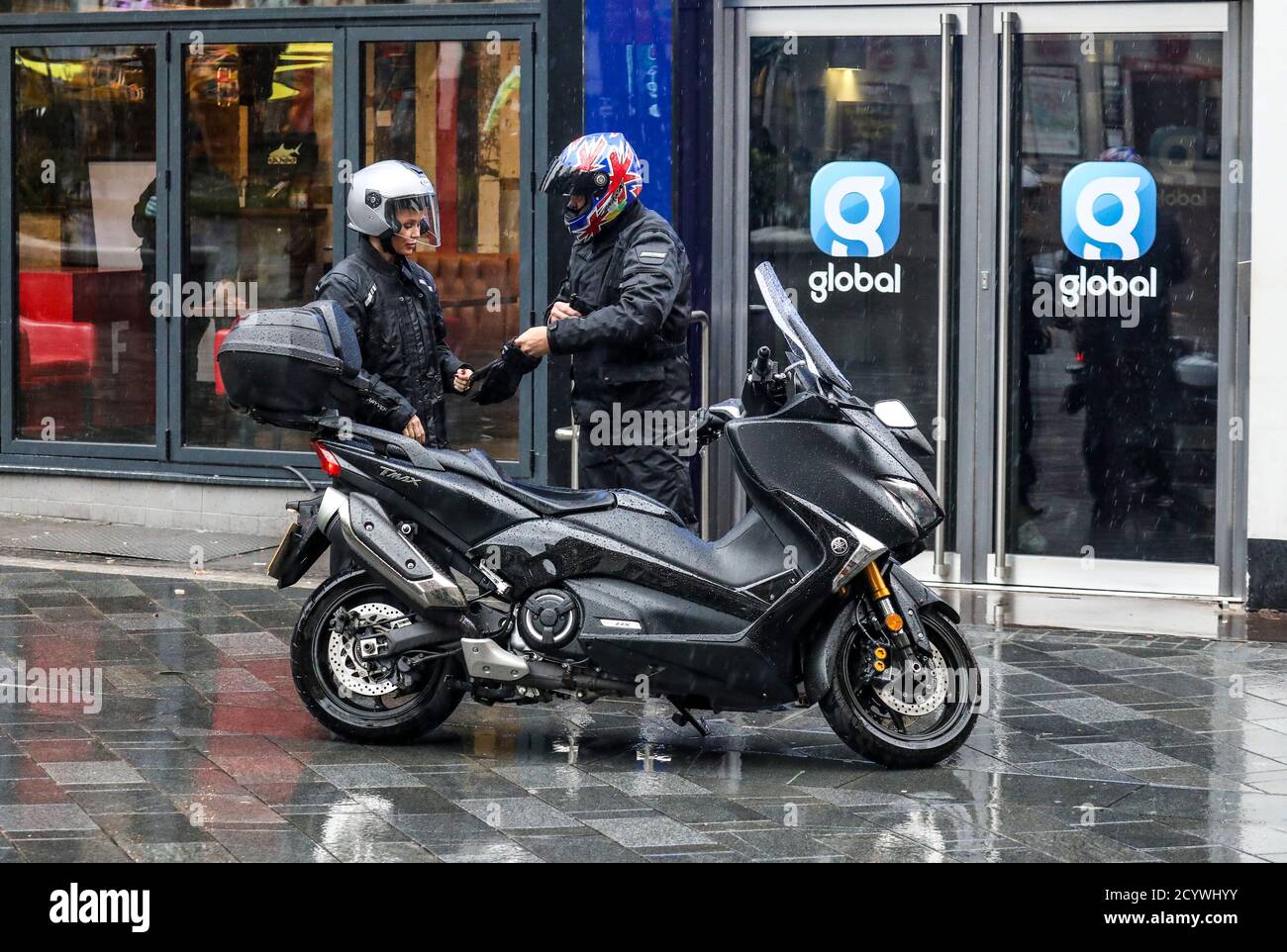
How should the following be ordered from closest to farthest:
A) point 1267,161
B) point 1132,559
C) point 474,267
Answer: point 1267,161 < point 1132,559 < point 474,267

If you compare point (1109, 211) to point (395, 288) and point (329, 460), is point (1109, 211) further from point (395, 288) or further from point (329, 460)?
point (329, 460)

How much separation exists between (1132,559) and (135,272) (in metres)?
5.71

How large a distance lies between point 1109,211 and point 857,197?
124cm

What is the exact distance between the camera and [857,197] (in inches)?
385

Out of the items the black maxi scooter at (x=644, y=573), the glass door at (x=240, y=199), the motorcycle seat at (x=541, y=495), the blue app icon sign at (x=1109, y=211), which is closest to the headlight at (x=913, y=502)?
the black maxi scooter at (x=644, y=573)

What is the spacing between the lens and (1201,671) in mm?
7797

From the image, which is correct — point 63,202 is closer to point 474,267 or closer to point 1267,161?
point 474,267

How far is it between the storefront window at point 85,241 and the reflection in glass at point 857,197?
11.7ft

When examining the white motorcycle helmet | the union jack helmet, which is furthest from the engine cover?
the white motorcycle helmet

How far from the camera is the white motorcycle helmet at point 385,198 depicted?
680 cm

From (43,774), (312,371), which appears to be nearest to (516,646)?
(312,371)
